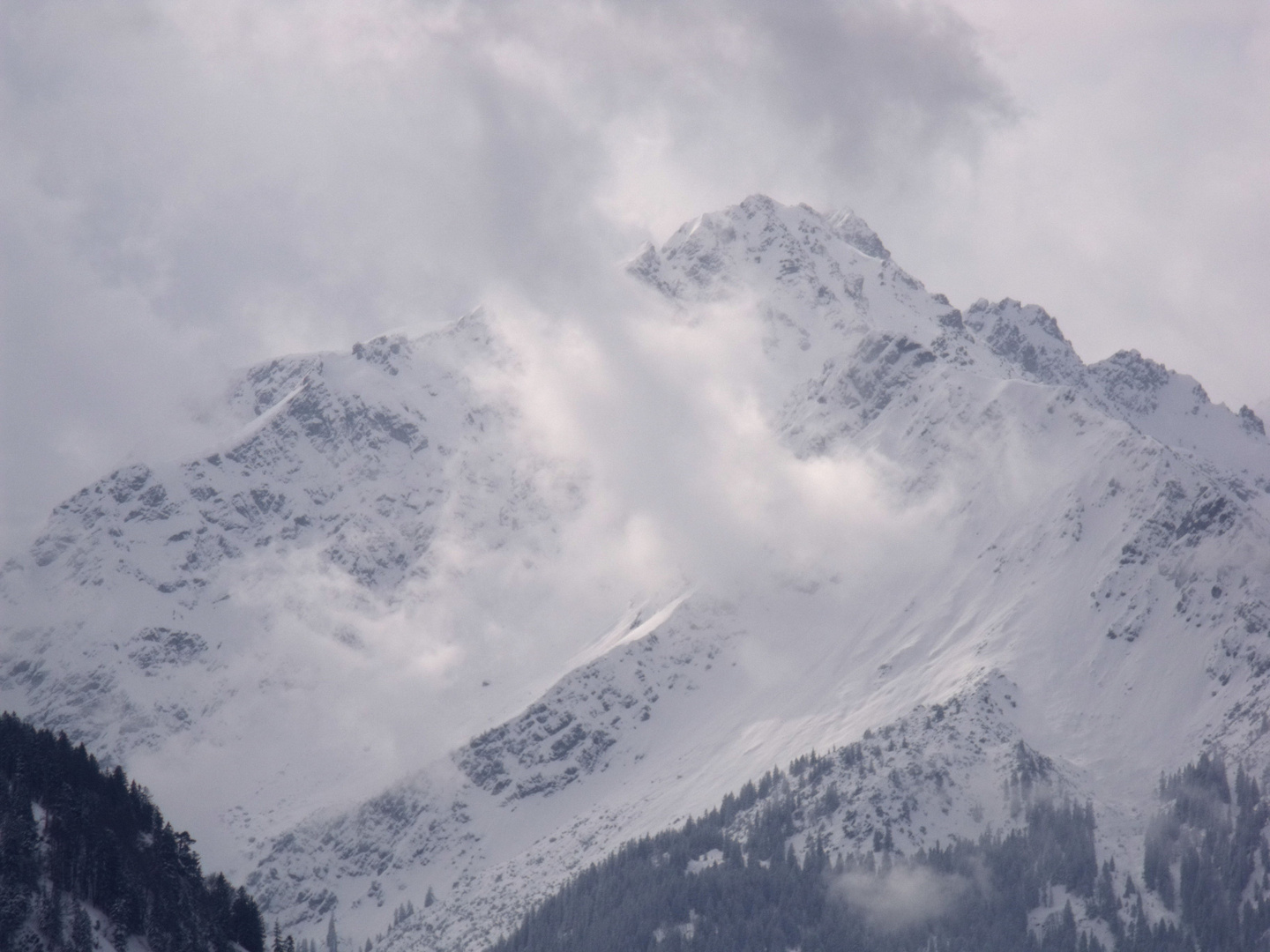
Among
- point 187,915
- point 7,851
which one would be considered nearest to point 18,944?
point 7,851

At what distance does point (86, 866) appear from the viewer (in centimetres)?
15588

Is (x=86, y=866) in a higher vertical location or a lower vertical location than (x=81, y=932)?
higher

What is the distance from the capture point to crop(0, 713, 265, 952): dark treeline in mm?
149125

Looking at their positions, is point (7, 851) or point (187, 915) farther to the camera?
point (187, 915)

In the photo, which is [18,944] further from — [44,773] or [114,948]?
[44,773]

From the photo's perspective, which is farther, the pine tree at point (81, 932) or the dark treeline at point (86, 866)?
the dark treeline at point (86, 866)

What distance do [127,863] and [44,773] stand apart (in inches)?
448

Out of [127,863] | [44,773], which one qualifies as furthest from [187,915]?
[44,773]

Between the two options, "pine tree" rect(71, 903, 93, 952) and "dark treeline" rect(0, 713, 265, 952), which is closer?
"pine tree" rect(71, 903, 93, 952)

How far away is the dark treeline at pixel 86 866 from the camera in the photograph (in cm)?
14912

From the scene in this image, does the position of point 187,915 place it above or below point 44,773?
below

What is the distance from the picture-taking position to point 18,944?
145125 millimetres

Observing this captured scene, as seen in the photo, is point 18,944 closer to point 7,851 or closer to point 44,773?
point 7,851

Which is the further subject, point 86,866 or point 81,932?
point 86,866
